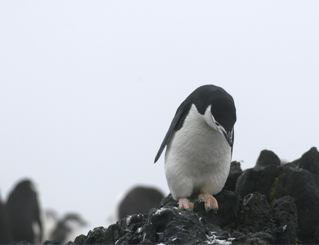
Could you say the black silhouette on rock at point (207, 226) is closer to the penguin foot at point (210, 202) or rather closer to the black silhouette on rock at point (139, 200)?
the penguin foot at point (210, 202)

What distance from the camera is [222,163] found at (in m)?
6.71

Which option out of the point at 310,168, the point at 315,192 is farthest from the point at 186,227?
the point at 310,168

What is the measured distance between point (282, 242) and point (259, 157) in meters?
2.31

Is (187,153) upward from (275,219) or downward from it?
upward

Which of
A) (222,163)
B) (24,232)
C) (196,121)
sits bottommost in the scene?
(24,232)

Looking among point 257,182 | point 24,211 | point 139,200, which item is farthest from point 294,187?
point 24,211

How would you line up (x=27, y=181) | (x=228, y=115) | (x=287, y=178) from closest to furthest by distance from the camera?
(x=228, y=115) → (x=287, y=178) → (x=27, y=181)

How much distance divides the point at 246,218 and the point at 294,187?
0.84m

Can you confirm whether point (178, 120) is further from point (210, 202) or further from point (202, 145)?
point (210, 202)

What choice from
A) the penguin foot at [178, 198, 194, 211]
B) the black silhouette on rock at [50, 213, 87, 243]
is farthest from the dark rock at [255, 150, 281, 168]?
the black silhouette on rock at [50, 213, 87, 243]

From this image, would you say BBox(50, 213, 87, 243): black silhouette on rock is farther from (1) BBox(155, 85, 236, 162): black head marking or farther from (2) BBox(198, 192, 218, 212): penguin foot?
(2) BBox(198, 192, 218, 212): penguin foot

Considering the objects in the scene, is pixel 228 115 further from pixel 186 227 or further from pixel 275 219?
pixel 186 227

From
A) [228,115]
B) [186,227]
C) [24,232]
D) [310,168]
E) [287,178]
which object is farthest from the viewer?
[24,232]

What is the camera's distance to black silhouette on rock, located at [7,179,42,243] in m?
17.9
